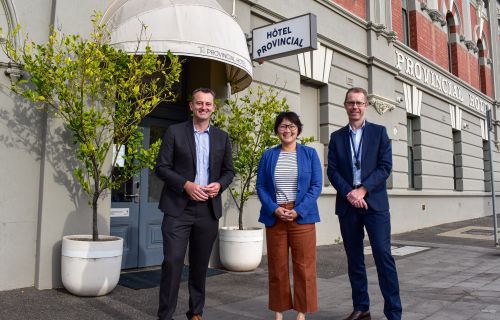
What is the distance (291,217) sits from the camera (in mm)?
3670

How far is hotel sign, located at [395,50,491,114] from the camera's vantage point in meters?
13.7

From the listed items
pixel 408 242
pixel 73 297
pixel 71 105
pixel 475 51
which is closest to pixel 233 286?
pixel 73 297

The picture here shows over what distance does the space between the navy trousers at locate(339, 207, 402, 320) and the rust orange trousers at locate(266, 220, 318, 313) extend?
47 cm

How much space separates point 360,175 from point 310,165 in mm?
524

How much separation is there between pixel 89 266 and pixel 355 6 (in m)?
9.86

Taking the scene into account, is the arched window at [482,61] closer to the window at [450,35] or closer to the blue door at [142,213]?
the window at [450,35]

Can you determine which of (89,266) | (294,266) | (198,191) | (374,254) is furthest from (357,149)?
(89,266)

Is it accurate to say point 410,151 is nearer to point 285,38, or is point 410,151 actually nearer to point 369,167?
point 285,38

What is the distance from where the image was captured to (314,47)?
6.75 meters

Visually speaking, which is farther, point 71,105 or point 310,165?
point 71,105

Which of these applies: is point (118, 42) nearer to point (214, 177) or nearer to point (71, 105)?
point (71, 105)

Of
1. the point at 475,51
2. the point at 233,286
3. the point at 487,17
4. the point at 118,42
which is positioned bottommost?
the point at 233,286

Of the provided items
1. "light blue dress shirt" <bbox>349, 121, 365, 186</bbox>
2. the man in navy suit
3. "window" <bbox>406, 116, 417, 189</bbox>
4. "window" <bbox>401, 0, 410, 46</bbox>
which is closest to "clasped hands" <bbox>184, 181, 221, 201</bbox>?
the man in navy suit

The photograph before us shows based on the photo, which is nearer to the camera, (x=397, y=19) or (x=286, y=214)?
(x=286, y=214)
